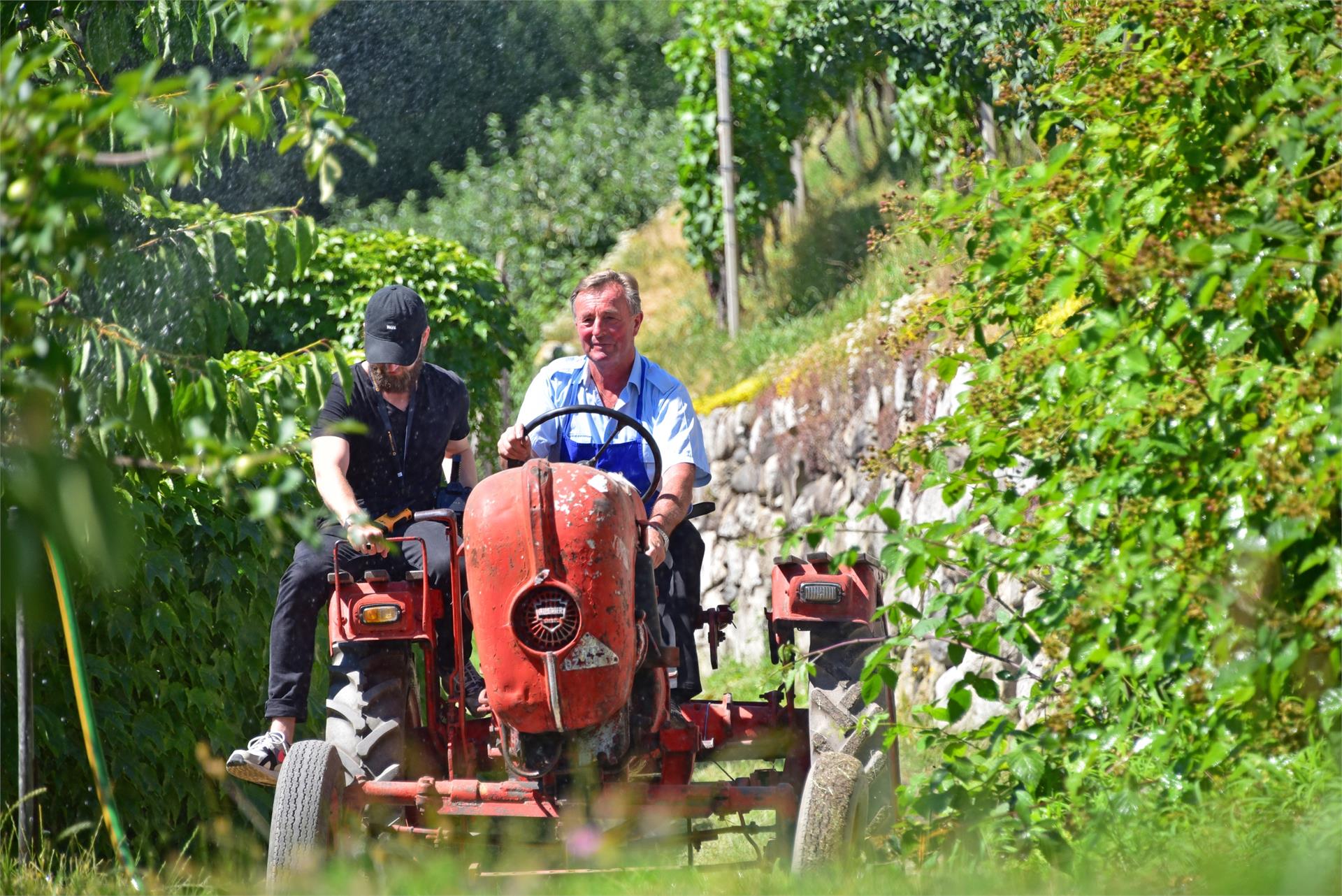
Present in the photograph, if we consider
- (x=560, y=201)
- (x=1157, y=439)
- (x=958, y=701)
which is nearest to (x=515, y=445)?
(x=958, y=701)

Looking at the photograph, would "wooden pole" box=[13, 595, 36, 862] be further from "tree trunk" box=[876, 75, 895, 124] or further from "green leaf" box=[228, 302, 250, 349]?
"tree trunk" box=[876, 75, 895, 124]

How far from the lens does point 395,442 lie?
4641 millimetres

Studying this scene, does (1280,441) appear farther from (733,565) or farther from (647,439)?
(733,565)

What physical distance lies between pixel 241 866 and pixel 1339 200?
12.2 feet

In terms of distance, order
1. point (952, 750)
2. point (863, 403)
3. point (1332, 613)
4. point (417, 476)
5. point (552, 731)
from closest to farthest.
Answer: point (1332, 613) < point (952, 750) < point (552, 731) < point (417, 476) < point (863, 403)

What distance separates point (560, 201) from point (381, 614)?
19550 millimetres

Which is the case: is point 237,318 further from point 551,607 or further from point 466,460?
point 466,460

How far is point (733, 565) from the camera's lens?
427 inches

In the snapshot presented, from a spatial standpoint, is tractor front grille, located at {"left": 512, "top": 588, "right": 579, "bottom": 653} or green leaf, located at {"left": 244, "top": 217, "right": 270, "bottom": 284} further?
tractor front grille, located at {"left": 512, "top": 588, "right": 579, "bottom": 653}

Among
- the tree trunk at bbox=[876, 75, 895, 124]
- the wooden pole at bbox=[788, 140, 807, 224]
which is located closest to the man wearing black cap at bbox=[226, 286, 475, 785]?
the wooden pole at bbox=[788, 140, 807, 224]

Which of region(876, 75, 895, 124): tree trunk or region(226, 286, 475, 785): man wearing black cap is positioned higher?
region(876, 75, 895, 124): tree trunk

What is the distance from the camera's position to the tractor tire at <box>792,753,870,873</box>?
150 inches

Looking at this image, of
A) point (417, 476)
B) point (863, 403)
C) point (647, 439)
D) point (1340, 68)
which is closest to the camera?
point (1340, 68)

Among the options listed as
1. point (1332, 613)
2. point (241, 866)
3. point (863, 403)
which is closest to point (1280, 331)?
point (1332, 613)
